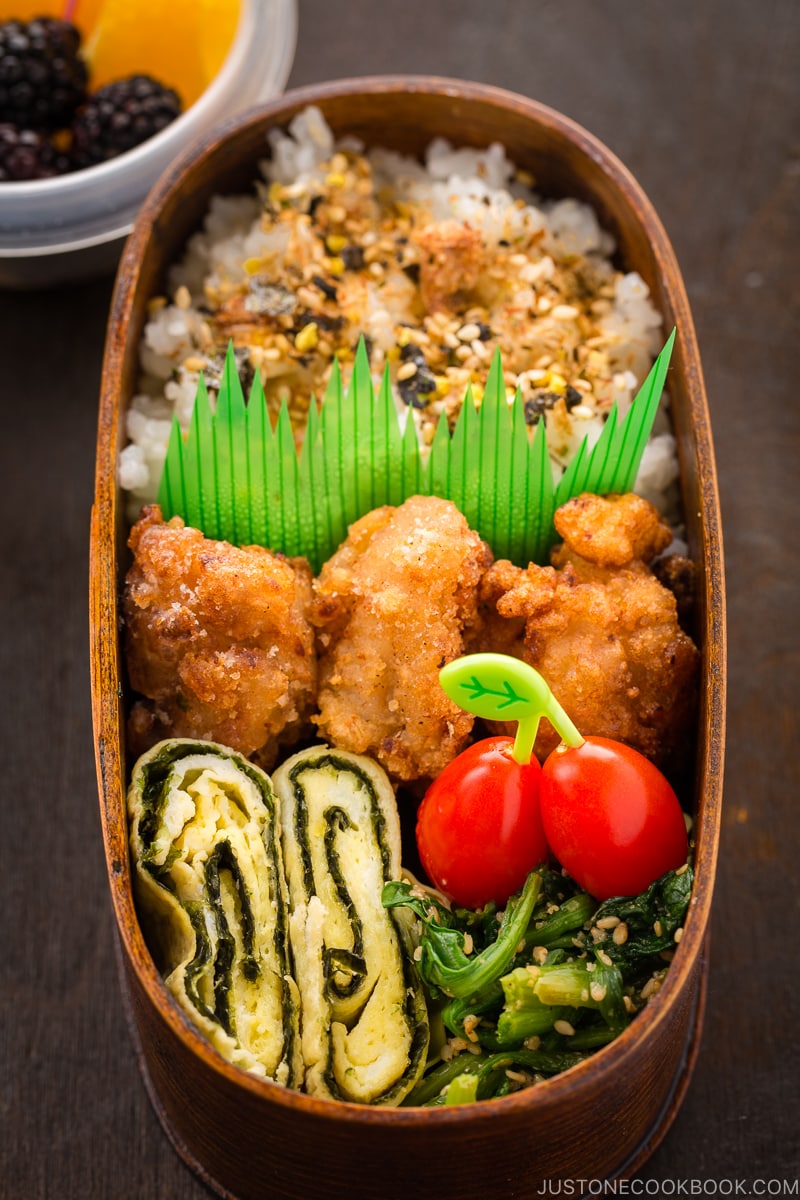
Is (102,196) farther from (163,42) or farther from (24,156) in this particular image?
(163,42)

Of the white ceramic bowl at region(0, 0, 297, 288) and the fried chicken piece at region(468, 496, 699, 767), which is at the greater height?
the white ceramic bowl at region(0, 0, 297, 288)

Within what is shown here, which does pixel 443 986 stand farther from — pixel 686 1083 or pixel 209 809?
pixel 686 1083

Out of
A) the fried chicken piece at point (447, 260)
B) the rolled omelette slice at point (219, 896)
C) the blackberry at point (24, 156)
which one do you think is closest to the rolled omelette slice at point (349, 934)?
the rolled omelette slice at point (219, 896)

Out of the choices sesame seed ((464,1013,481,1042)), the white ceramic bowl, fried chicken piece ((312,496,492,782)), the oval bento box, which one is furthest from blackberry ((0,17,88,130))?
sesame seed ((464,1013,481,1042))

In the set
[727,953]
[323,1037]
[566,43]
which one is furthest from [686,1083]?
[566,43]

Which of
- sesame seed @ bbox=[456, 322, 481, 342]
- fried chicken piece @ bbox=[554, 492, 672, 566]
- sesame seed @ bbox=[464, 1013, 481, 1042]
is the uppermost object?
sesame seed @ bbox=[456, 322, 481, 342]

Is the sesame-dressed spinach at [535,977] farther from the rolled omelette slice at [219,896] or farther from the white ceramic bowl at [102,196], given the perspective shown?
the white ceramic bowl at [102,196]

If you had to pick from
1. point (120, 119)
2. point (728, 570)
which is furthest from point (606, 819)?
point (120, 119)

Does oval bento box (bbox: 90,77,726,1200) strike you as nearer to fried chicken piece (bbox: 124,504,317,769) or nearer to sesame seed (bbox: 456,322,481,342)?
fried chicken piece (bbox: 124,504,317,769)
